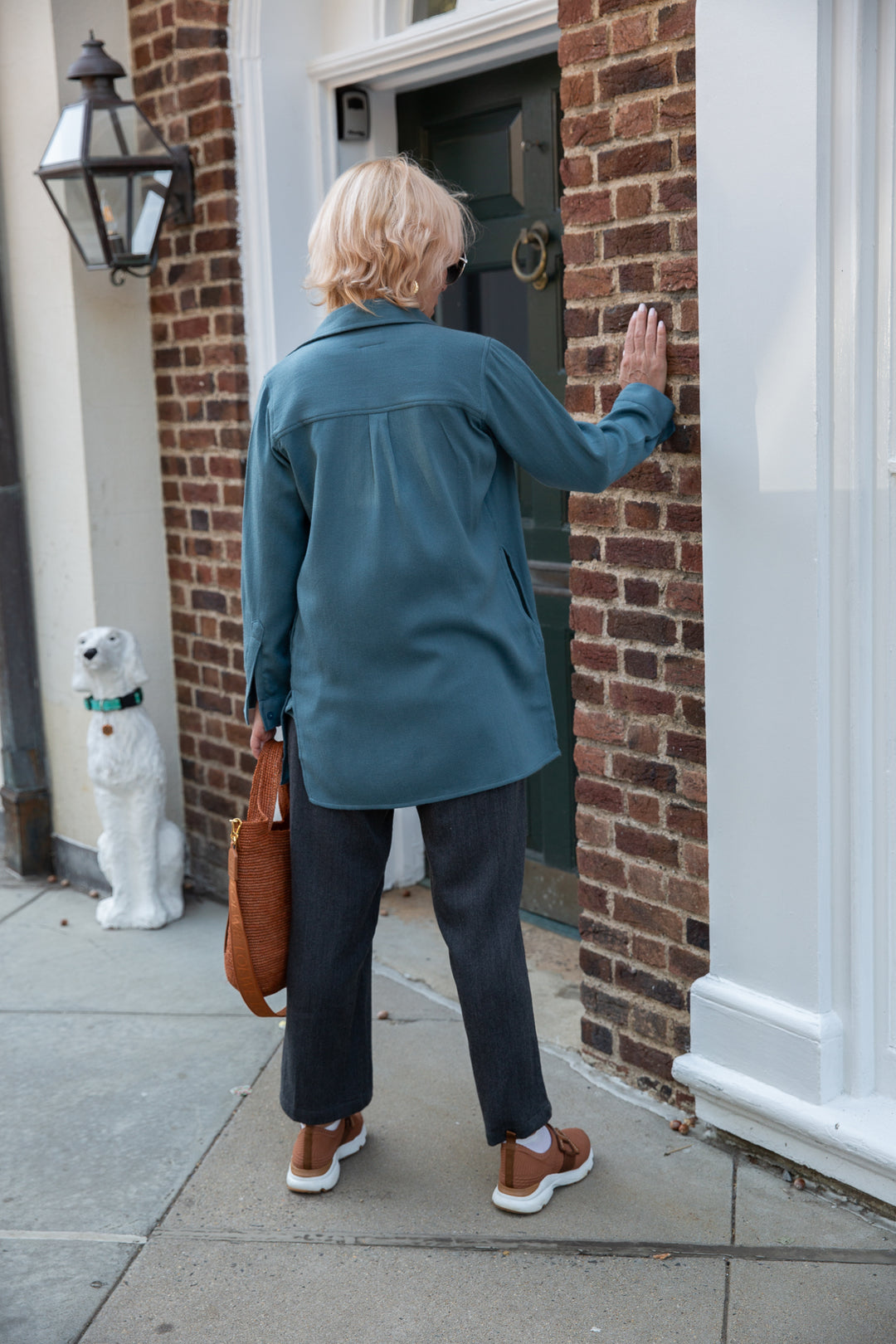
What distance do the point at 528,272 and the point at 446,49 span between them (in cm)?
60

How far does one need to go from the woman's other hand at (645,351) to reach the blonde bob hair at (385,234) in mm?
485

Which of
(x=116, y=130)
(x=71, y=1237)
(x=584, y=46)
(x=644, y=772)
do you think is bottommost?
(x=71, y=1237)

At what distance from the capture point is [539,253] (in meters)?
3.60

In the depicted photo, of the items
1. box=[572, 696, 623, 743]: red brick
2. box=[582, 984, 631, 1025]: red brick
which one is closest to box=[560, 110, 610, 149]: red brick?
box=[572, 696, 623, 743]: red brick

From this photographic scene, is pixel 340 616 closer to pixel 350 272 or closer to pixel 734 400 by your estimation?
pixel 350 272

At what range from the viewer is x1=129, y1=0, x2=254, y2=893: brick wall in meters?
4.07

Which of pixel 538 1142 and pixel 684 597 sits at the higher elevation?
pixel 684 597

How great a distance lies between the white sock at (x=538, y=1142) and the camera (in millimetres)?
2658

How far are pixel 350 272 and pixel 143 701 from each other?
259 centimetres

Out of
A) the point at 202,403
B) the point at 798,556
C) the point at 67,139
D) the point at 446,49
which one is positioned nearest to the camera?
the point at 798,556

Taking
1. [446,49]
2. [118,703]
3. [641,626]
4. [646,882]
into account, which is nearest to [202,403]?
[118,703]

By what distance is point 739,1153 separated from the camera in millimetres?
2822

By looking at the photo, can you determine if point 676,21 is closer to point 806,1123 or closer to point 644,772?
point 644,772

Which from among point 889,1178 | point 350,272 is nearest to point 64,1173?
point 889,1178
